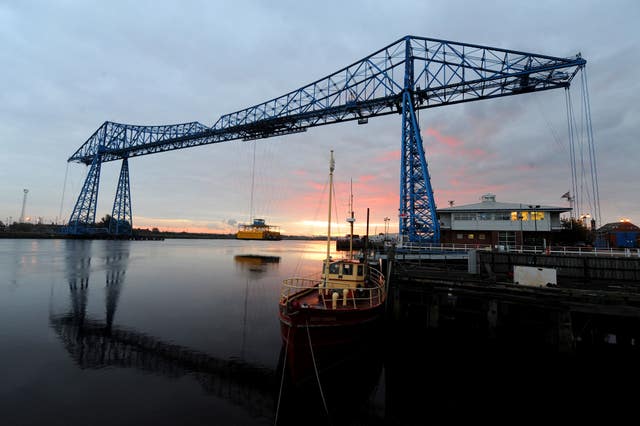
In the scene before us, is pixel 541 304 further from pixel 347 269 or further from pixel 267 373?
pixel 267 373

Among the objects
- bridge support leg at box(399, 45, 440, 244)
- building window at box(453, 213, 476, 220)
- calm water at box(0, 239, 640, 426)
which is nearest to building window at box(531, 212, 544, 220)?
building window at box(453, 213, 476, 220)

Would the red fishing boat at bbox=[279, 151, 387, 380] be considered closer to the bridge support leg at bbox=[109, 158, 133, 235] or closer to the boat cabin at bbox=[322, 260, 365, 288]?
the boat cabin at bbox=[322, 260, 365, 288]

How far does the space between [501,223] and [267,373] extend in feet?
123

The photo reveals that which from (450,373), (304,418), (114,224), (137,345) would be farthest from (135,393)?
(114,224)

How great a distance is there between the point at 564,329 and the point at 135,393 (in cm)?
1734

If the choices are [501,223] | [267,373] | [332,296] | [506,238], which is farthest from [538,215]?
[267,373]

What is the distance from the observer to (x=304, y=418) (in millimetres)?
9016

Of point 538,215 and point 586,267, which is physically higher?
point 538,215

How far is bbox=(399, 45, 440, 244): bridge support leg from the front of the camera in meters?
31.4

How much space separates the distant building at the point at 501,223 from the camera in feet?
119

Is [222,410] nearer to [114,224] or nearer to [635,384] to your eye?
[635,384]

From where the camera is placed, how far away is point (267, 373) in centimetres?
1182

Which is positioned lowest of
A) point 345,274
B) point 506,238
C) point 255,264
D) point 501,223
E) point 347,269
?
point 255,264

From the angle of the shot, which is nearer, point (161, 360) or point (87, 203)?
point (161, 360)
